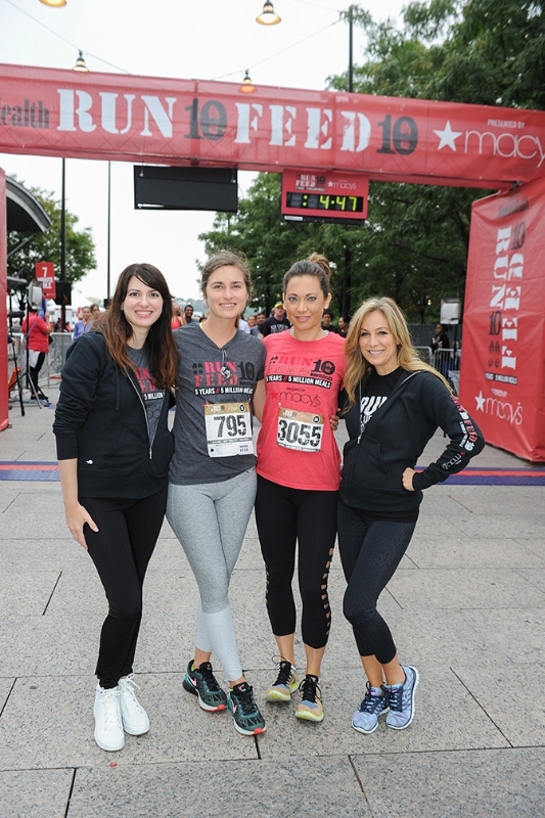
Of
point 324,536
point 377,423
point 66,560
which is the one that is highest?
point 377,423

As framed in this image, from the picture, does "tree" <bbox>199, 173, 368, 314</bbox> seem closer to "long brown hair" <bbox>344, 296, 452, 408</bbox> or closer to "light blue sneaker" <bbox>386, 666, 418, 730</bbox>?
"long brown hair" <bbox>344, 296, 452, 408</bbox>

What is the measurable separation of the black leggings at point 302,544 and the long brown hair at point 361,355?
44cm

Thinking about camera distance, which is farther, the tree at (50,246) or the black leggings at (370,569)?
the tree at (50,246)

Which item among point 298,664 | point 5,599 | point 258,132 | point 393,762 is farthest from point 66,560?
point 258,132

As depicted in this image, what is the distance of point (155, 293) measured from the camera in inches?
108

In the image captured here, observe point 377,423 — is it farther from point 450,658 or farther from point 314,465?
point 450,658

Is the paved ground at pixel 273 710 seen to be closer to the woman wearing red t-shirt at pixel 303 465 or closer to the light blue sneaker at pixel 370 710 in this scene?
the light blue sneaker at pixel 370 710

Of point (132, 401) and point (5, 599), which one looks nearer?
point (132, 401)

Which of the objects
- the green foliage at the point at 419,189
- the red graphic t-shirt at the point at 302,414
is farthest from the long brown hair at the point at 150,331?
the green foliage at the point at 419,189

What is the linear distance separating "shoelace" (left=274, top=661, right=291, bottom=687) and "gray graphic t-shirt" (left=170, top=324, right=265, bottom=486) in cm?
90

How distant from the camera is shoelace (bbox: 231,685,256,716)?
111 inches

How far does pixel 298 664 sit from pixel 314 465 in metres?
1.09

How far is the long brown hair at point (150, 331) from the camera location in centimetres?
264

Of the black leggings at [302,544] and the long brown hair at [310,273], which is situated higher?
the long brown hair at [310,273]
